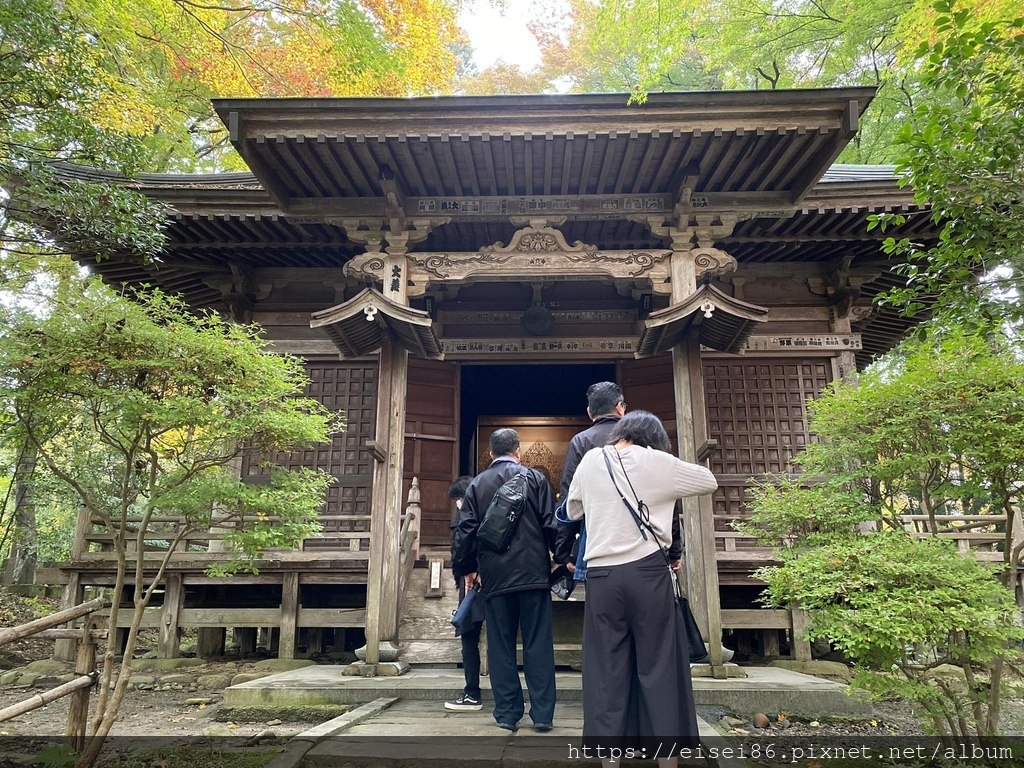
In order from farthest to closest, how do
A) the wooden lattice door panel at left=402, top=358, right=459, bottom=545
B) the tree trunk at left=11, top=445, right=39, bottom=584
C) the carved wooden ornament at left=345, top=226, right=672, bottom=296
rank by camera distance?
the tree trunk at left=11, top=445, right=39, bottom=584, the wooden lattice door panel at left=402, top=358, right=459, bottom=545, the carved wooden ornament at left=345, top=226, right=672, bottom=296

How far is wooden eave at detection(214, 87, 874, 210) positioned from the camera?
606cm

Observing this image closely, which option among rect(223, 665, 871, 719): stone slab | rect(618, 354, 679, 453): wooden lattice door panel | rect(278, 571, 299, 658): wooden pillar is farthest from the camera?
rect(618, 354, 679, 453): wooden lattice door panel

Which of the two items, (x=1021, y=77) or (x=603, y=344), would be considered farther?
(x=603, y=344)

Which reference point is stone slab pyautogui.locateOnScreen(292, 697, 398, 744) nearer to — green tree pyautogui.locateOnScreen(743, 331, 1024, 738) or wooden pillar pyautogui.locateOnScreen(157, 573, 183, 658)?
green tree pyautogui.locateOnScreen(743, 331, 1024, 738)

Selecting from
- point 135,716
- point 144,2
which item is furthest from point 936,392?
point 144,2

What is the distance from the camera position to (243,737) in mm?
4586

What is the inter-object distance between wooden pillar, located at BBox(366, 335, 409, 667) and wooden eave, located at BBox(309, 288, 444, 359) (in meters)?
0.20

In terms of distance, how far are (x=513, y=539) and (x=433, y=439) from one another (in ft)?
19.0

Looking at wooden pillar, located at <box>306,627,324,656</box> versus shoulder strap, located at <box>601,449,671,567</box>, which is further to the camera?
wooden pillar, located at <box>306,627,324,656</box>

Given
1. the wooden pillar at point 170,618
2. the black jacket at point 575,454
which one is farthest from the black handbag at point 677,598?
the wooden pillar at point 170,618

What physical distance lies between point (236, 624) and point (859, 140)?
17016 mm

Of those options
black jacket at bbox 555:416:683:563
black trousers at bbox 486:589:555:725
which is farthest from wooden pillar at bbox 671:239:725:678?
black trousers at bbox 486:589:555:725

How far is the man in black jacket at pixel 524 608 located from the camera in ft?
13.0

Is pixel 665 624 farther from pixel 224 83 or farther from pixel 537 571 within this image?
pixel 224 83
